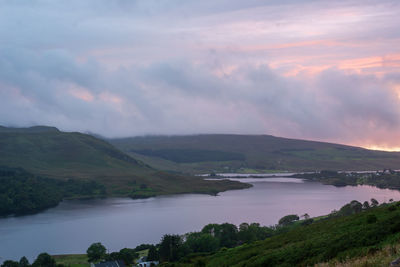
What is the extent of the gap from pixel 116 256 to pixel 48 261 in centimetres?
785

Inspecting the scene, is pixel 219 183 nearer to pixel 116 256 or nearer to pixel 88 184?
pixel 88 184

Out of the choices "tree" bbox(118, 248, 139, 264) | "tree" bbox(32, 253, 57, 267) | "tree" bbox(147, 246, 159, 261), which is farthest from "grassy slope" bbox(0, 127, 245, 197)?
"tree" bbox(147, 246, 159, 261)

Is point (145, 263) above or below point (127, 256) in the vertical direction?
below

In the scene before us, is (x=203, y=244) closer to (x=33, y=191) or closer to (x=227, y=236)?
(x=227, y=236)

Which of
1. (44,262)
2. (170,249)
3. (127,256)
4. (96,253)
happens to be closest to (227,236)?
(170,249)

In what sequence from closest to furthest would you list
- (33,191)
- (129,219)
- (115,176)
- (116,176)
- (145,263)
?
(145,263) → (129,219) → (33,191) → (115,176) → (116,176)

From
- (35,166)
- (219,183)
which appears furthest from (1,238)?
(35,166)

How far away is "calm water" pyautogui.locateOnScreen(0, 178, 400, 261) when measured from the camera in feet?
225

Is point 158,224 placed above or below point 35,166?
below

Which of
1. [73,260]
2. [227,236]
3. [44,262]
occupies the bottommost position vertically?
[73,260]

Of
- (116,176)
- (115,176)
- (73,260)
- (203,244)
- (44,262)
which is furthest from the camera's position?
(116,176)

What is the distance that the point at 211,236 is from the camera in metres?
55.2

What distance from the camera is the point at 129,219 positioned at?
88.4 meters

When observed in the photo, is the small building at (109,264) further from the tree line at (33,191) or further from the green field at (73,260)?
the tree line at (33,191)
